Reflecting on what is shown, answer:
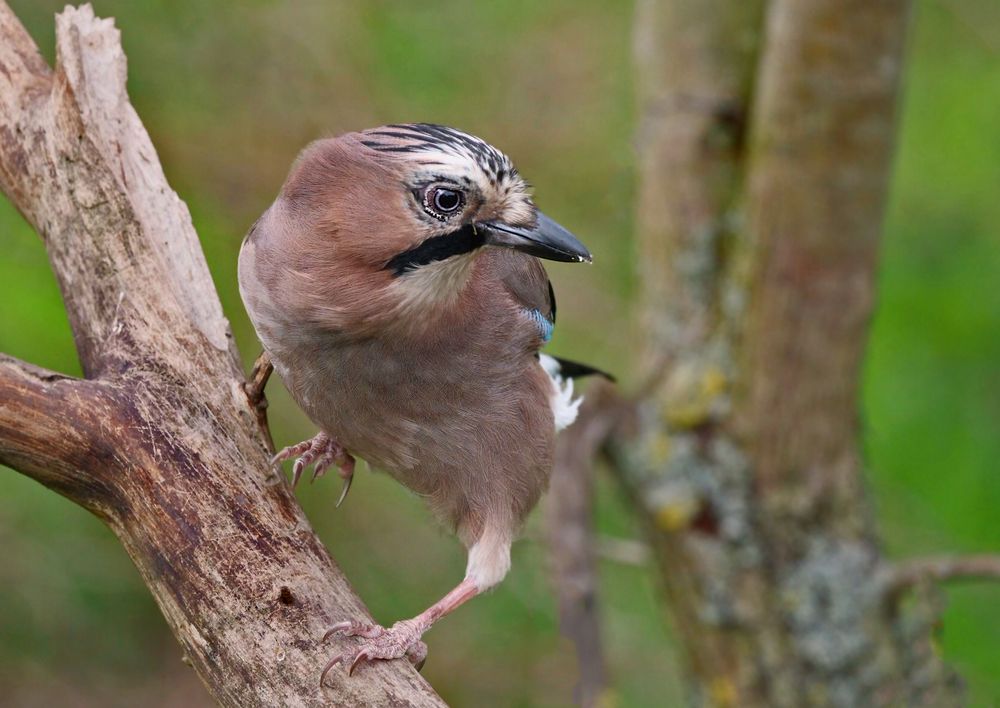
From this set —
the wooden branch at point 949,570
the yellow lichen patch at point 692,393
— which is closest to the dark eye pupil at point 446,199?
the yellow lichen patch at point 692,393

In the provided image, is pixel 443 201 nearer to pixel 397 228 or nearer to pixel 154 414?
pixel 397 228

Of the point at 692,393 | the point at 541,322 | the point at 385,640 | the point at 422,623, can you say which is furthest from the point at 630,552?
the point at 385,640

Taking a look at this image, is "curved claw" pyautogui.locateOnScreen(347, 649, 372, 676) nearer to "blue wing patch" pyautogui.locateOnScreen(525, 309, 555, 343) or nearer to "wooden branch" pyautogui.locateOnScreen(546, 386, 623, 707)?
"blue wing patch" pyautogui.locateOnScreen(525, 309, 555, 343)

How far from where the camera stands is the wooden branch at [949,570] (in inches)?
145

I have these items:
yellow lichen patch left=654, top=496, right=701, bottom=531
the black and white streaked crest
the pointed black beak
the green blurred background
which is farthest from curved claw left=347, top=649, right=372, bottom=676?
the green blurred background

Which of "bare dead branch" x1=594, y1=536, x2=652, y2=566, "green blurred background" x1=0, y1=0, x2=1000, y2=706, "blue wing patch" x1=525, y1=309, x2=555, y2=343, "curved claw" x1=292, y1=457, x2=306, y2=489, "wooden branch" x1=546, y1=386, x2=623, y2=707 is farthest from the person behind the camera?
"green blurred background" x1=0, y1=0, x2=1000, y2=706

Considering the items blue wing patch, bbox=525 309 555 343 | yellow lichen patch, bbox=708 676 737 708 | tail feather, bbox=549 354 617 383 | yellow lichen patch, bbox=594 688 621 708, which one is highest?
blue wing patch, bbox=525 309 555 343

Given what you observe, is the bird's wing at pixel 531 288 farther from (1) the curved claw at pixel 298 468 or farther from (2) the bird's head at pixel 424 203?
(1) the curved claw at pixel 298 468

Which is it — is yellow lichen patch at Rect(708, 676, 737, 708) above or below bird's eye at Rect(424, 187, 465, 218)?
below

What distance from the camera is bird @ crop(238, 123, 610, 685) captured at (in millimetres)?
2596

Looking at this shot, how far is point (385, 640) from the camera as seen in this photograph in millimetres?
2441

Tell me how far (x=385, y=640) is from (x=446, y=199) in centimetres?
97

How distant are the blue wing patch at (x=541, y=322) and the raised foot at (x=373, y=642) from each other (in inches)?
37.2

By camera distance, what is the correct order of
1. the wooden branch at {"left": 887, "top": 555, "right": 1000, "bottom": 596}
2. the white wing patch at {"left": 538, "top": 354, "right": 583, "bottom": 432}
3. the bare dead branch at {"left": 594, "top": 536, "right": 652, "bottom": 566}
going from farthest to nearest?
the bare dead branch at {"left": 594, "top": 536, "right": 652, "bottom": 566} < the wooden branch at {"left": 887, "top": 555, "right": 1000, "bottom": 596} < the white wing patch at {"left": 538, "top": 354, "right": 583, "bottom": 432}
